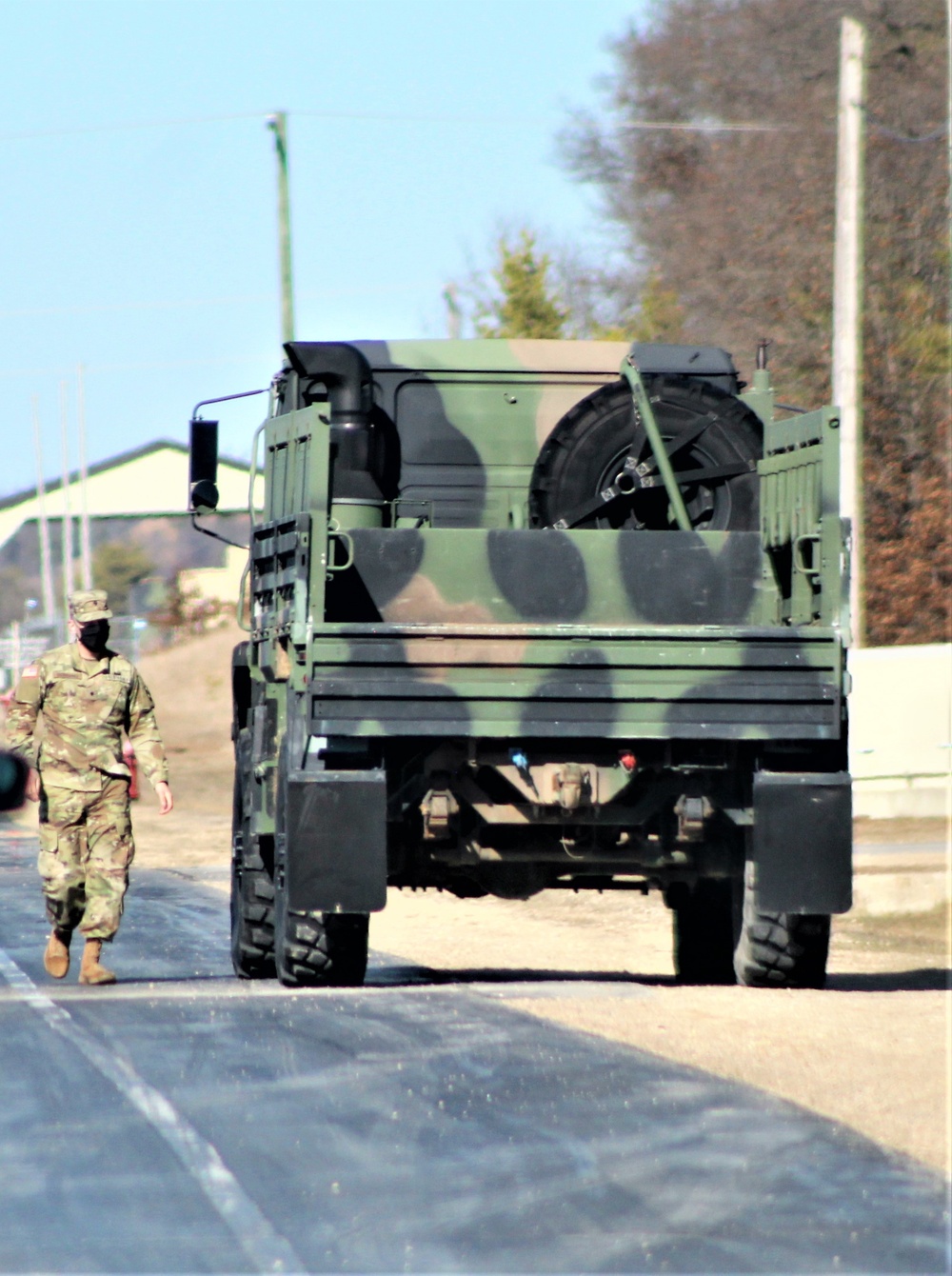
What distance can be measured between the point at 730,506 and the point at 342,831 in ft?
10.3

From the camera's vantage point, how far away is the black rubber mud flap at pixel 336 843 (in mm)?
10562

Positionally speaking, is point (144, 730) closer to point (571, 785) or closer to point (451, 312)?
point (571, 785)

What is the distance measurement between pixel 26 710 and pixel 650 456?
3497mm

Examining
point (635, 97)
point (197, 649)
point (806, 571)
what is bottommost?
point (197, 649)

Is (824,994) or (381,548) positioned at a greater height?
(381,548)

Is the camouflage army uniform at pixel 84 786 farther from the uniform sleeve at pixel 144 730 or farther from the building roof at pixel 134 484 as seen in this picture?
the building roof at pixel 134 484

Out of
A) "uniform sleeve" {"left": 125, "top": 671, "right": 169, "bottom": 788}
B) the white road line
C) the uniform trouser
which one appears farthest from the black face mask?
the white road line

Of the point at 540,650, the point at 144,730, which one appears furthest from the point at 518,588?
the point at 144,730

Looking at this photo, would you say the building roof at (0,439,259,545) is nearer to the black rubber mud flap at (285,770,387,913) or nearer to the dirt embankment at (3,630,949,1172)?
the dirt embankment at (3,630,949,1172)

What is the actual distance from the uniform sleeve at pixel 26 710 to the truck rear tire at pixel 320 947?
1531mm

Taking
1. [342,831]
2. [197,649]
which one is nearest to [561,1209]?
[342,831]

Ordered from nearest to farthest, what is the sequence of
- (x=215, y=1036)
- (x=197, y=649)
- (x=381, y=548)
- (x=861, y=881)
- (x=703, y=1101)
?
(x=703, y=1101) → (x=215, y=1036) → (x=381, y=548) → (x=861, y=881) → (x=197, y=649)

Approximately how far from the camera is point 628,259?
168 ft

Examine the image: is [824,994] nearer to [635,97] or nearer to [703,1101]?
[703,1101]
